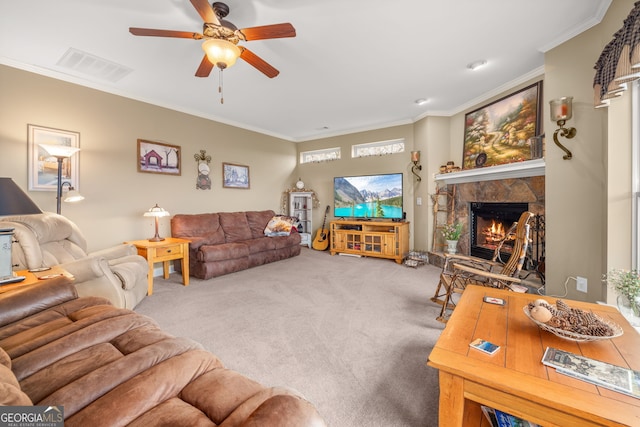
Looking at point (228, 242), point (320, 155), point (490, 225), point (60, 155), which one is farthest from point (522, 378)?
point (320, 155)

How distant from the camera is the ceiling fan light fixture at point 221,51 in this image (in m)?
1.99

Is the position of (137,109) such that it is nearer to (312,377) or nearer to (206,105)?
(206,105)

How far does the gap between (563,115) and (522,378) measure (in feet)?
8.43

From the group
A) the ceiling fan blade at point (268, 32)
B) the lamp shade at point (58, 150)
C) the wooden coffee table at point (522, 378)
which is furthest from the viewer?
the lamp shade at point (58, 150)

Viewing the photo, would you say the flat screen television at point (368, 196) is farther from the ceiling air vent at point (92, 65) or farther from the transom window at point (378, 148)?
the ceiling air vent at point (92, 65)

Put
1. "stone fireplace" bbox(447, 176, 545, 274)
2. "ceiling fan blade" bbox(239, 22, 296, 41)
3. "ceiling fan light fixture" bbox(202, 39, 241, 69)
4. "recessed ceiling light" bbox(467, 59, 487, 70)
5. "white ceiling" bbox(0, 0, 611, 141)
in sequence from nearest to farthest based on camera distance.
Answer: "ceiling fan blade" bbox(239, 22, 296, 41) → "ceiling fan light fixture" bbox(202, 39, 241, 69) → "white ceiling" bbox(0, 0, 611, 141) → "recessed ceiling light" bbox(467, 59, 487, 70) → "stone fireplace" bbox(447, 176, 545, 274)

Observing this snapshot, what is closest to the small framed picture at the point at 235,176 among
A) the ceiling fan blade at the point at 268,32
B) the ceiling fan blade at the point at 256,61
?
the ceiling fan blade at the point at 256,61

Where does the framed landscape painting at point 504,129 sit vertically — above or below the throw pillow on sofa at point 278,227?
above

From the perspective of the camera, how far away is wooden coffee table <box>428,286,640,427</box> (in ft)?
2.88

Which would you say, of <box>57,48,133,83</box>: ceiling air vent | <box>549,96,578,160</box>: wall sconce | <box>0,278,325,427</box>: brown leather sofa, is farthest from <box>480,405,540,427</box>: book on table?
<box>57,48,133,83</box>: ceiling air vent

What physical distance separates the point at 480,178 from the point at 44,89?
588 centimetres

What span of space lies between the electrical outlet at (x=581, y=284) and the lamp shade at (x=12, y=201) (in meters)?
→ 4.42

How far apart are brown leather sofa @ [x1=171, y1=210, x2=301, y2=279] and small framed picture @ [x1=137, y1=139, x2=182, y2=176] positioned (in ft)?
2.59

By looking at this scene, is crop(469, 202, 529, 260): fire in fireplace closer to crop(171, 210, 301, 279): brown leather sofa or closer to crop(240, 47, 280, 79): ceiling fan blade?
crop(171, 210, 301, 279): brown leather sofa
